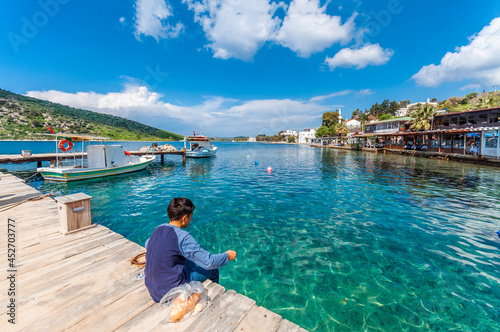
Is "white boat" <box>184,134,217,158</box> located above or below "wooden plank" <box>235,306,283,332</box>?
above

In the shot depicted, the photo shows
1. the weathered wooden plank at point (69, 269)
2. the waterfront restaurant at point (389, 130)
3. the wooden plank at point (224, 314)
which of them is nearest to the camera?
the wooden plank at point (224, 314)

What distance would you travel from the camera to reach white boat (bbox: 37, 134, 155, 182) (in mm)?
18359

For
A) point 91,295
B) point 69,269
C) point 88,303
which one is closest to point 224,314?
point 88,303

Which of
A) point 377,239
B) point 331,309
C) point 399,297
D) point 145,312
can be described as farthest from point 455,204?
point 145,312

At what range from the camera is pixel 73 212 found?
5.98 meters

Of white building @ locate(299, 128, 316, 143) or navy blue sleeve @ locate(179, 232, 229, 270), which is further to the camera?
white building @ locate(299, 128, 316, 143)

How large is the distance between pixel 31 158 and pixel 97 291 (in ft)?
97.1

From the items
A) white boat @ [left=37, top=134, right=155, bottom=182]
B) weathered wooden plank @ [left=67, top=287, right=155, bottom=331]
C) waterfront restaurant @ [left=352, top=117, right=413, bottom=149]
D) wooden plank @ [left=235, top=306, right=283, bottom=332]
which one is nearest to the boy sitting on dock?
weathered wooden plank @ [left=67, top=287, right=155, bottom=331]

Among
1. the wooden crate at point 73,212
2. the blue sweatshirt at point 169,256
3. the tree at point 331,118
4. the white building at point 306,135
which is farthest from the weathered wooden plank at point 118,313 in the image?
the white building at point 306,135

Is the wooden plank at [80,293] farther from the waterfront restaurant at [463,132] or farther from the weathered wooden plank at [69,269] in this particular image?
the waterfront restaurant at [463,132]

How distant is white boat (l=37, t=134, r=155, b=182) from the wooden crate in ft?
46.6

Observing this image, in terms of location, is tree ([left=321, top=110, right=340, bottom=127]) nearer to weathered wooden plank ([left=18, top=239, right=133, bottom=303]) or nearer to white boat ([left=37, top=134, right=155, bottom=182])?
white boat ([left=37, top=134, right=155, bottom=182])

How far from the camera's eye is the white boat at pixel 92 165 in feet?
60.2

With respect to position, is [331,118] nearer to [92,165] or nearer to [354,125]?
[354,125]
